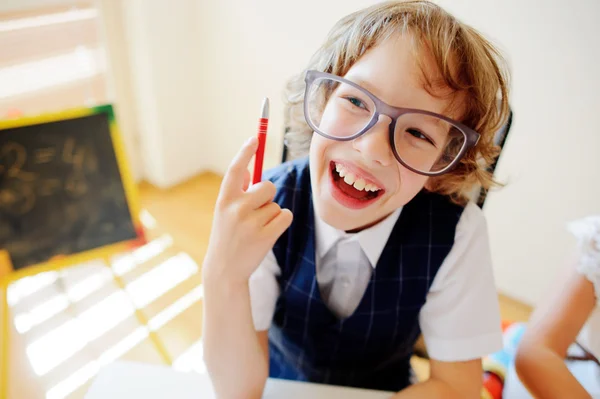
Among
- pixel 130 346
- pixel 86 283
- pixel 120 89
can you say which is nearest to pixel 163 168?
pixel 120 89

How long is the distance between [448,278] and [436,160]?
0.80 ft

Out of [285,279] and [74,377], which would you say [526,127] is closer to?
[285,279]

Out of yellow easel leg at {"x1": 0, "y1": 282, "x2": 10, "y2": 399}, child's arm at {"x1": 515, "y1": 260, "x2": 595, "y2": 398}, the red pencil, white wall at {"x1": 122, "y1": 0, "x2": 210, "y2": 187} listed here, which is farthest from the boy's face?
white wall at {"x1": 122, "y1": 0, "x2": 210, "y2": 187}

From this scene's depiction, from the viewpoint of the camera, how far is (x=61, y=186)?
0.98m

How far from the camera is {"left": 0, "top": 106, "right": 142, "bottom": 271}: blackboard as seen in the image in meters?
0.91

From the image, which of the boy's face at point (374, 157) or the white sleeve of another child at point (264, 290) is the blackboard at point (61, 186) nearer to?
the white sleeve of another child at point (264, 290)

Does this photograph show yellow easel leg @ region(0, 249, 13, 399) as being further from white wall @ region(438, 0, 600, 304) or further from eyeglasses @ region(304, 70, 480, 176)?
white wall @ region(438, 0, 600, 304)

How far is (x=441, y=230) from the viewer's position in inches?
31.9

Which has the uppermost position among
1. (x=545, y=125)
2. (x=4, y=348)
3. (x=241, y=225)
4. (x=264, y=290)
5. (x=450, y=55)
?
(x=450, y=55)

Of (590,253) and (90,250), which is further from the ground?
(590,253)

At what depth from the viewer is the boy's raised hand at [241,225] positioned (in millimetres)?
648

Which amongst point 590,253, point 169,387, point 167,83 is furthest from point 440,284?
point 167,83

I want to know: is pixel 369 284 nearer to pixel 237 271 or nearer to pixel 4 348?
pixel 237 271

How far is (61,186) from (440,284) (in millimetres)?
829
